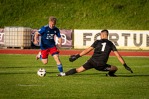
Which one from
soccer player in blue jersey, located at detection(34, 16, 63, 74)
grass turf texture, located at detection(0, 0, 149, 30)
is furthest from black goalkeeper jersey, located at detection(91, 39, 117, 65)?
grass turf texture, located at detection(0, 0, 149, 30)

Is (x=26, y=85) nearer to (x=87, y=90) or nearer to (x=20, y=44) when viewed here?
(x=87, y=90)

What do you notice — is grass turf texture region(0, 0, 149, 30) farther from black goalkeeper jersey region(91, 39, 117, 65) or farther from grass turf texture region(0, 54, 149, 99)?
grass turf texture region(0, 54, 149, 99)

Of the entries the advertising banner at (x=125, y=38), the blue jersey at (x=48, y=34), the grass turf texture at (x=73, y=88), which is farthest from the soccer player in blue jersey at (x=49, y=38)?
the advertising banner at (x=125, y=38)

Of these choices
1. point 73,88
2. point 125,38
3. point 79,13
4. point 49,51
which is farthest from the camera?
point 79,13

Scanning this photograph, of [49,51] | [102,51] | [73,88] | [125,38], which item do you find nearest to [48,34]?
[49,51]

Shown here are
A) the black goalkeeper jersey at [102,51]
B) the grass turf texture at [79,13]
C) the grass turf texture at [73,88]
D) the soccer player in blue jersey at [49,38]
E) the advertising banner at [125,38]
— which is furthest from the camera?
the grass turf texture at [79,13]

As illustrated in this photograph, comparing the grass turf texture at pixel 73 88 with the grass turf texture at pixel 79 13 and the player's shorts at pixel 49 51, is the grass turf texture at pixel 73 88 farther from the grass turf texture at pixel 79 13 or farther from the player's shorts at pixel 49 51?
the grass turf texture at pixel 79 13

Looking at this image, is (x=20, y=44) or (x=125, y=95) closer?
(x=125, y=95)

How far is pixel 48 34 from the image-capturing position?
17391 millimetres

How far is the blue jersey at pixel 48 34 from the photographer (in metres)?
17.3

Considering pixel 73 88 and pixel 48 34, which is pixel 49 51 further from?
pixel 73 88

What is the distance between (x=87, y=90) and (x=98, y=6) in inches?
1644

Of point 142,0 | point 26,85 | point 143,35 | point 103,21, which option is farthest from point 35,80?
point 142,0

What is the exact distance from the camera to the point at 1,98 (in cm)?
1033
